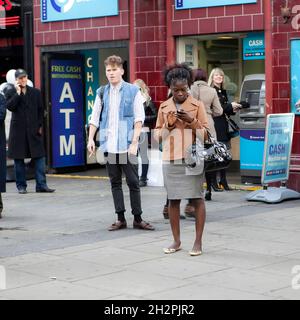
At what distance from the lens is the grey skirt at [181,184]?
25.0ft

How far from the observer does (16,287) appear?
6.39 metres

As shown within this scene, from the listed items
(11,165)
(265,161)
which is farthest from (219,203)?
(11,165)

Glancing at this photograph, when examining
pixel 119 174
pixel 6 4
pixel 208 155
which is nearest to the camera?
pixel 208 155

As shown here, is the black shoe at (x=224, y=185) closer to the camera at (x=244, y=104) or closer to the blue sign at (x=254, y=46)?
the camera at (x=244, y=104)

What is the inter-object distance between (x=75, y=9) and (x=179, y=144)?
754 cm

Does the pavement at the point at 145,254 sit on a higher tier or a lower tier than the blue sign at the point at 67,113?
lower

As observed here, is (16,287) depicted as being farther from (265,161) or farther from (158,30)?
(158,30)

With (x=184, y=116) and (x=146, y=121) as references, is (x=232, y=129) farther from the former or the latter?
(x=184, y=116)

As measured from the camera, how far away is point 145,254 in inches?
303

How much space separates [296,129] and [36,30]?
229 inches

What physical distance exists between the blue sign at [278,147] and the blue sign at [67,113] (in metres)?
5.25

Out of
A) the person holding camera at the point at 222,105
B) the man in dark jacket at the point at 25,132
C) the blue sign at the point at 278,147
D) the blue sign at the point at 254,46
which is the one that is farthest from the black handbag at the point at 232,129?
the man in dark jacket at the point at 25,132

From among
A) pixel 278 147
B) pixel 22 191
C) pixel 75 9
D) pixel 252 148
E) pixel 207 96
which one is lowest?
pixel 22 191

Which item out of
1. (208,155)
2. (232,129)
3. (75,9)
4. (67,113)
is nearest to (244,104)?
(232,129)
